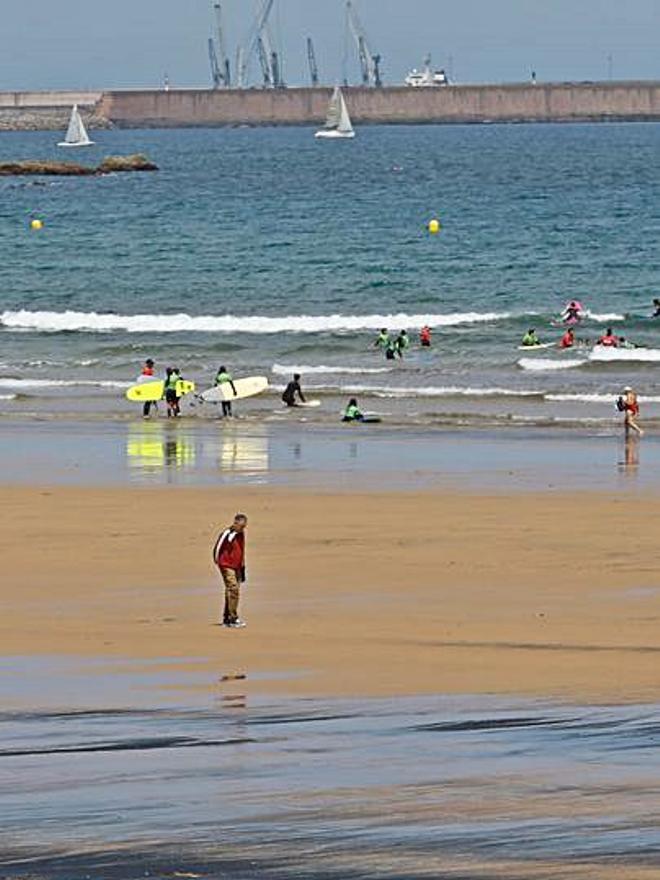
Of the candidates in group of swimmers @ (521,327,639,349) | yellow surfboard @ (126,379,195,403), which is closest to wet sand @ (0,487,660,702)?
yellow surfboard @ (126,379,195,403)

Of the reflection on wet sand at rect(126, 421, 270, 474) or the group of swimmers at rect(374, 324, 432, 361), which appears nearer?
the reflection on wet sand at rect(126, 421, 270, 474)

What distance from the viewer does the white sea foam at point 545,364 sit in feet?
158

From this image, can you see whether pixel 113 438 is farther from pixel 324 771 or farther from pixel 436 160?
pixel 436 160

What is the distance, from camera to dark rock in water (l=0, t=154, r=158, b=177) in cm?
15164

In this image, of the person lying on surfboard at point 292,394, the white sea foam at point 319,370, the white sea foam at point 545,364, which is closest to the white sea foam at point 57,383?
the white sea foam at point 319,370

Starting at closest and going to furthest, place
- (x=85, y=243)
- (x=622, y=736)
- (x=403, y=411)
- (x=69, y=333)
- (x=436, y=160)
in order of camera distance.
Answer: (x=622, y=736), (x=403, y=411), (x=69, y=333), (x=85, y=243), (x=436, y=160)

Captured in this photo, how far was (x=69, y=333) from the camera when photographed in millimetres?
58281

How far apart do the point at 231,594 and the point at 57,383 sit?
28043 millimetres

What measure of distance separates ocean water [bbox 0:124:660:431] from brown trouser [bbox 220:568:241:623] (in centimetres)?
1883

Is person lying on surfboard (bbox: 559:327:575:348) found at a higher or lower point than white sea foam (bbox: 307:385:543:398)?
higher

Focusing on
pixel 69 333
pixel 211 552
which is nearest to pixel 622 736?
pixel 211 552

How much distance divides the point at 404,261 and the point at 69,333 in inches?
848

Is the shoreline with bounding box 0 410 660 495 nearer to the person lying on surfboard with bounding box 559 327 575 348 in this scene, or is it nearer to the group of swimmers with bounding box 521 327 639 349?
the group of swimmers with bounding box 521 327 639 349

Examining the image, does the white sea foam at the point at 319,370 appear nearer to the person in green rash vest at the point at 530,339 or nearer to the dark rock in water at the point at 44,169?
the person in green rash vest at the point at 530,339
